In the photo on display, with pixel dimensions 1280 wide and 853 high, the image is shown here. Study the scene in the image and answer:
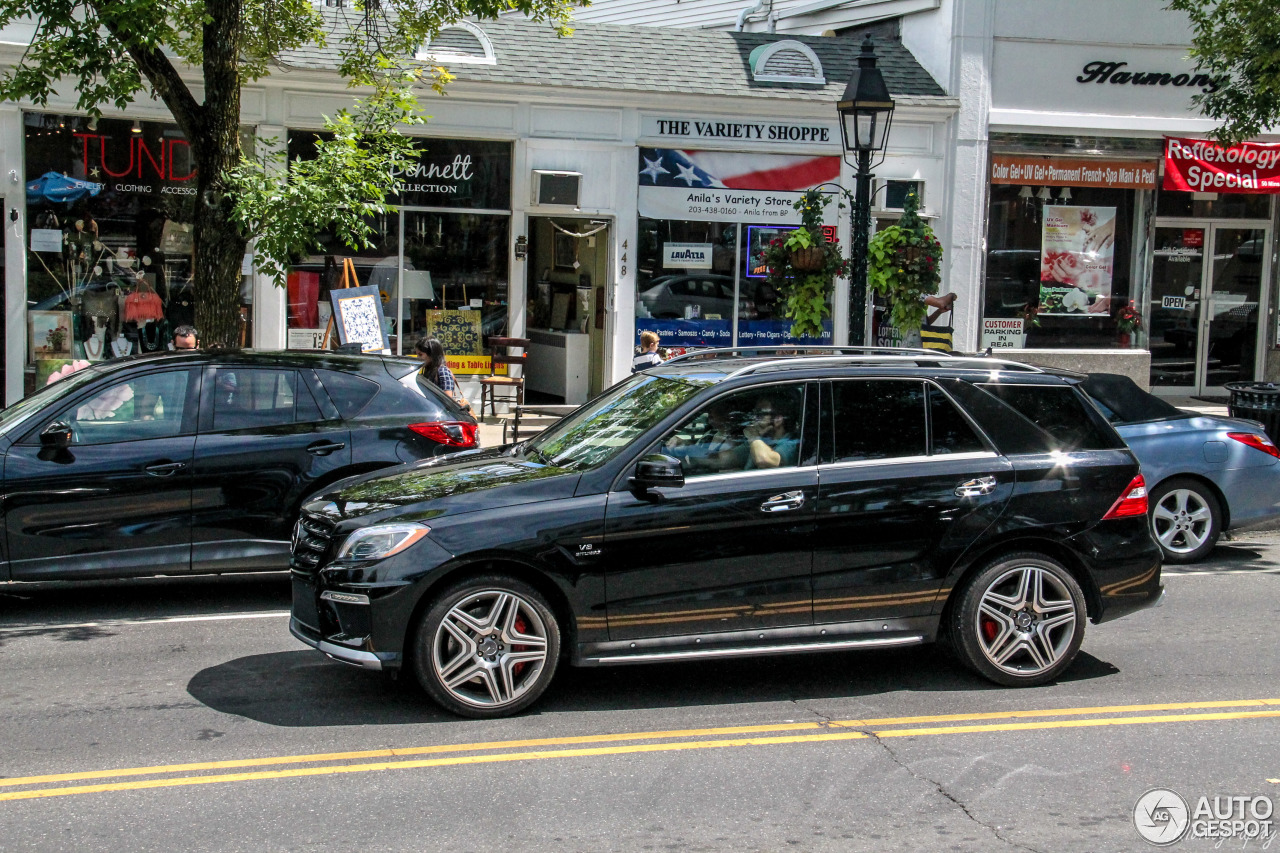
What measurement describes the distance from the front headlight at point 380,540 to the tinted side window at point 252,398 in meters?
2.67

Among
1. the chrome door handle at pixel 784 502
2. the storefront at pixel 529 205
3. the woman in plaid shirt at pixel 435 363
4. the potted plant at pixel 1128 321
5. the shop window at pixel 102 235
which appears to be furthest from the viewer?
the potted plant at pixel 1128 321

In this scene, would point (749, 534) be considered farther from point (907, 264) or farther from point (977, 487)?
point (907, 264)

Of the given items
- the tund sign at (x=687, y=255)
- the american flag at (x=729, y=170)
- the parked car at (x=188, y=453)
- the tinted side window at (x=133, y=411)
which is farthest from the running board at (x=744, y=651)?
the american flag at (x=729, y=170)

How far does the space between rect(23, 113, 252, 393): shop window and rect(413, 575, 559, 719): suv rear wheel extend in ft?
30.3

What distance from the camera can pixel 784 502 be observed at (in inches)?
246

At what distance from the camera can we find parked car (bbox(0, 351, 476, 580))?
7758 mm

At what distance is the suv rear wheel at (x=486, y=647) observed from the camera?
592 cm

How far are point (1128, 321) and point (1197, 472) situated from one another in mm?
8211

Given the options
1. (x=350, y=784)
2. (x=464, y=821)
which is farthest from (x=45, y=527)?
(x=464, y=821)

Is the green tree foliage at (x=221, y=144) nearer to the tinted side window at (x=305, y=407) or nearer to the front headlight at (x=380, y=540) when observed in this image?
A: the tinted side window at (x=305, y=407)

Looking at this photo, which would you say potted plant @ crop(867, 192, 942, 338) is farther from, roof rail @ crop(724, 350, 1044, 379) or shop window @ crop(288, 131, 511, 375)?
shop window @ crop(288, 131, 511, 375)

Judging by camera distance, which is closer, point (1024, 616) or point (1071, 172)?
point (1024, 616)

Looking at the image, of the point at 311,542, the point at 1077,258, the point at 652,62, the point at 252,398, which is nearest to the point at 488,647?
the point at 311,542

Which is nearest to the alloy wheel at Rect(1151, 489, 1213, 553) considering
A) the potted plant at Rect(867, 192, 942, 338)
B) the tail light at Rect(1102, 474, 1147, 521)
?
the potted plant at Rect(867, 192, 942, 338)
